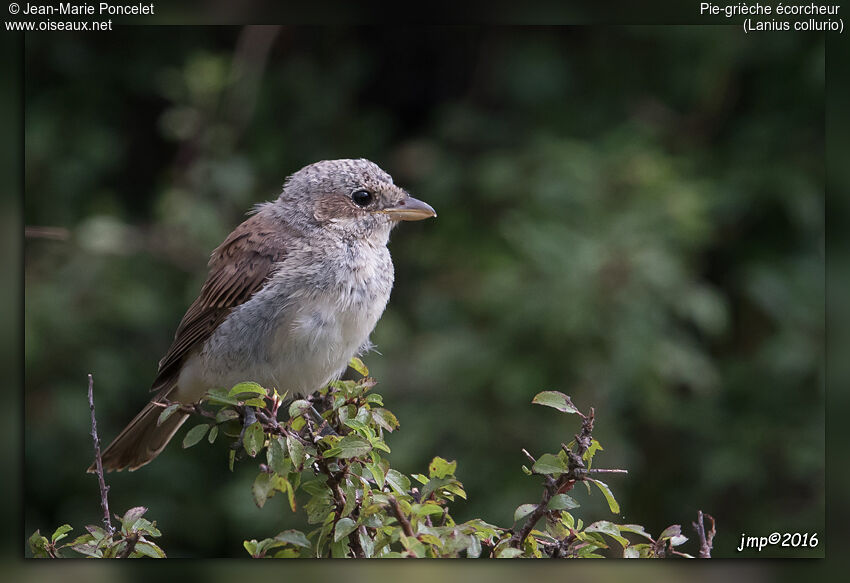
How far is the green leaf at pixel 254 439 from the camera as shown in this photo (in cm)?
209

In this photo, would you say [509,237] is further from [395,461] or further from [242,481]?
[242,481]

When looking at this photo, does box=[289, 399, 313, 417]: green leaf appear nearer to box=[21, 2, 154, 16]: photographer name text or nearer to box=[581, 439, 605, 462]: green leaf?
box=[581, 439, 605, 462]: green leaf

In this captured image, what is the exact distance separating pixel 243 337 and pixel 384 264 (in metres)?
0.52

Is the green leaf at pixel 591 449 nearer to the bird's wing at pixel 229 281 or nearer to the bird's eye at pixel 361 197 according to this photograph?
the bird's wing at pixel 229 281

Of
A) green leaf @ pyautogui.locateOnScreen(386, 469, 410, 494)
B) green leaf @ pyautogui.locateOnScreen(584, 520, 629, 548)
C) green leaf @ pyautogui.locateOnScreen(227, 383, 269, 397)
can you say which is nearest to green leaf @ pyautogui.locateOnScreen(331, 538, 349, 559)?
green leaf @ pyautogui.locateOnScreen(386, 469, 410, 494)

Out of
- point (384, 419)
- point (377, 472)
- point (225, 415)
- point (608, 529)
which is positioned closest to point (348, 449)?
point (377, 472)

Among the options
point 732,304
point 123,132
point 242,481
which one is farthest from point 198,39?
point 732,304

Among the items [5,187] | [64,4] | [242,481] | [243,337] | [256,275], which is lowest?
[242,481]

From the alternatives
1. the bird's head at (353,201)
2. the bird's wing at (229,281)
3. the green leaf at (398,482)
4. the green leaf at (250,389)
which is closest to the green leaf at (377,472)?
the green leaf at (398,482)

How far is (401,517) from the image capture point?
6.70ft

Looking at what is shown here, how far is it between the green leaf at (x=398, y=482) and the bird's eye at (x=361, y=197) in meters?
1.34

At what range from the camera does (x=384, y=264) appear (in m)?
3.21

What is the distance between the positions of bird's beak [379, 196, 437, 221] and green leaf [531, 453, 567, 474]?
135 centimetres

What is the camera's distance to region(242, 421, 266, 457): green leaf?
2.09 m
